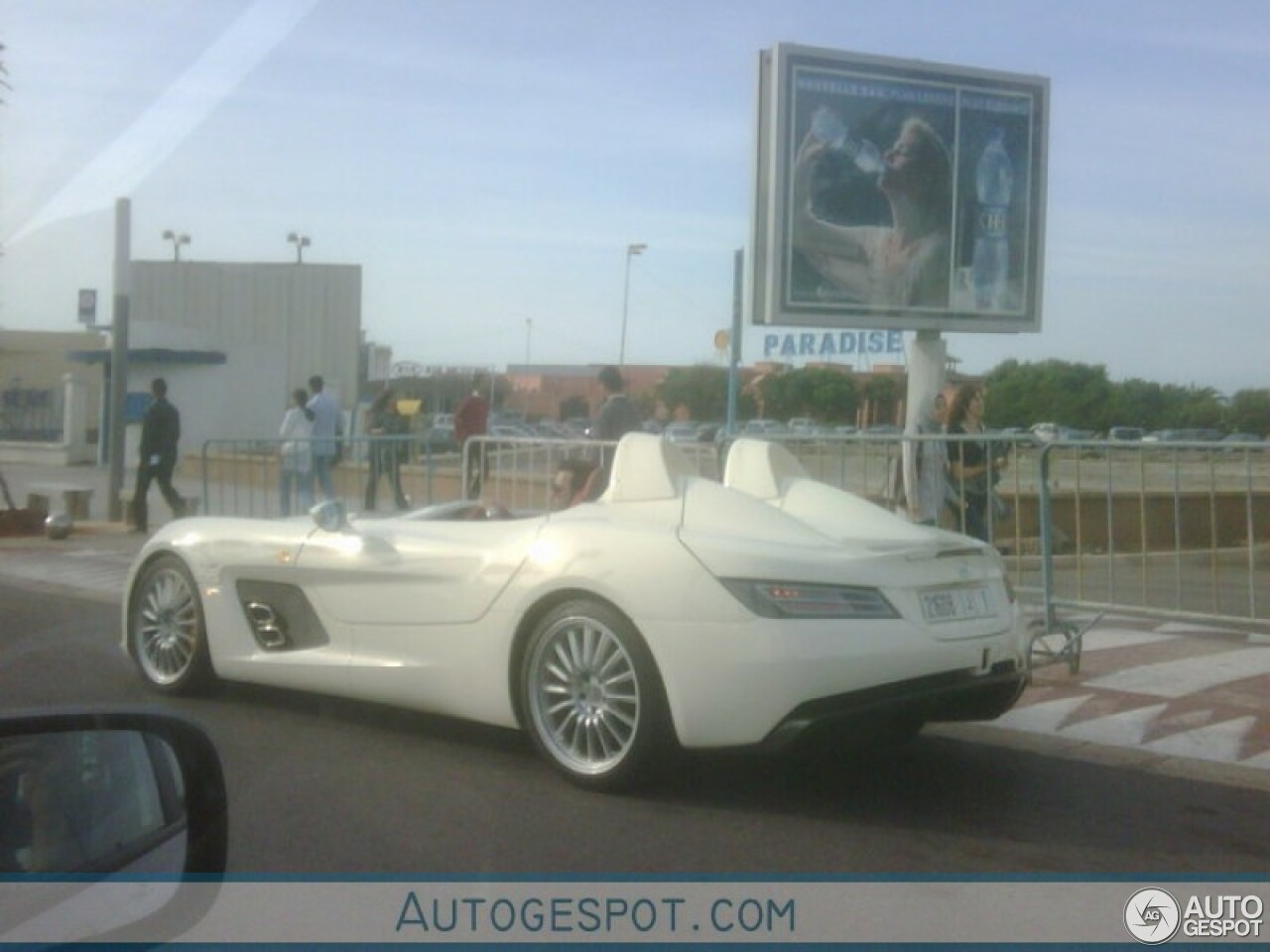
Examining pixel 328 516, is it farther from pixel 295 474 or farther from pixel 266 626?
pixel 295 474

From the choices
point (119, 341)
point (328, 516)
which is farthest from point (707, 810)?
point (119, 341)

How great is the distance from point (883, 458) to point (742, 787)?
4454mm

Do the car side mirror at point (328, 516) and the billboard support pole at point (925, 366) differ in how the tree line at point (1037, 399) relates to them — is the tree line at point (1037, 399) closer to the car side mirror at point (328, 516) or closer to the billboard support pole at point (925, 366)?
the billboard support pole at point (925, 366)

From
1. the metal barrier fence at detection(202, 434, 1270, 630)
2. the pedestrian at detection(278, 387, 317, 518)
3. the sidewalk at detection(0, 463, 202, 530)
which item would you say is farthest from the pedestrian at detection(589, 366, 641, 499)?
the sidewalk at detection(0, 463, 202, 530)

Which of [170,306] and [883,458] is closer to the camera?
[883,458]

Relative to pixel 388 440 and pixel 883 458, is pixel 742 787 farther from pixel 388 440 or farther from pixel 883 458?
pixel 388 440

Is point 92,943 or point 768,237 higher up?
point 768,237

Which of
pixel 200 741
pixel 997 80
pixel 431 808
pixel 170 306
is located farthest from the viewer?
pixel 170 306

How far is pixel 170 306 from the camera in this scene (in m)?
31.6

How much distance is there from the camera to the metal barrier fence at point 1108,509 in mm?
Result: 9047

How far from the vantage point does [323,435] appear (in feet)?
52.5

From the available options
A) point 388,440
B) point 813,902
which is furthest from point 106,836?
point 388,440

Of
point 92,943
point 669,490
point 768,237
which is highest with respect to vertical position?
point 768,237

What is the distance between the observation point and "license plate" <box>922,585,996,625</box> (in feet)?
19.1
